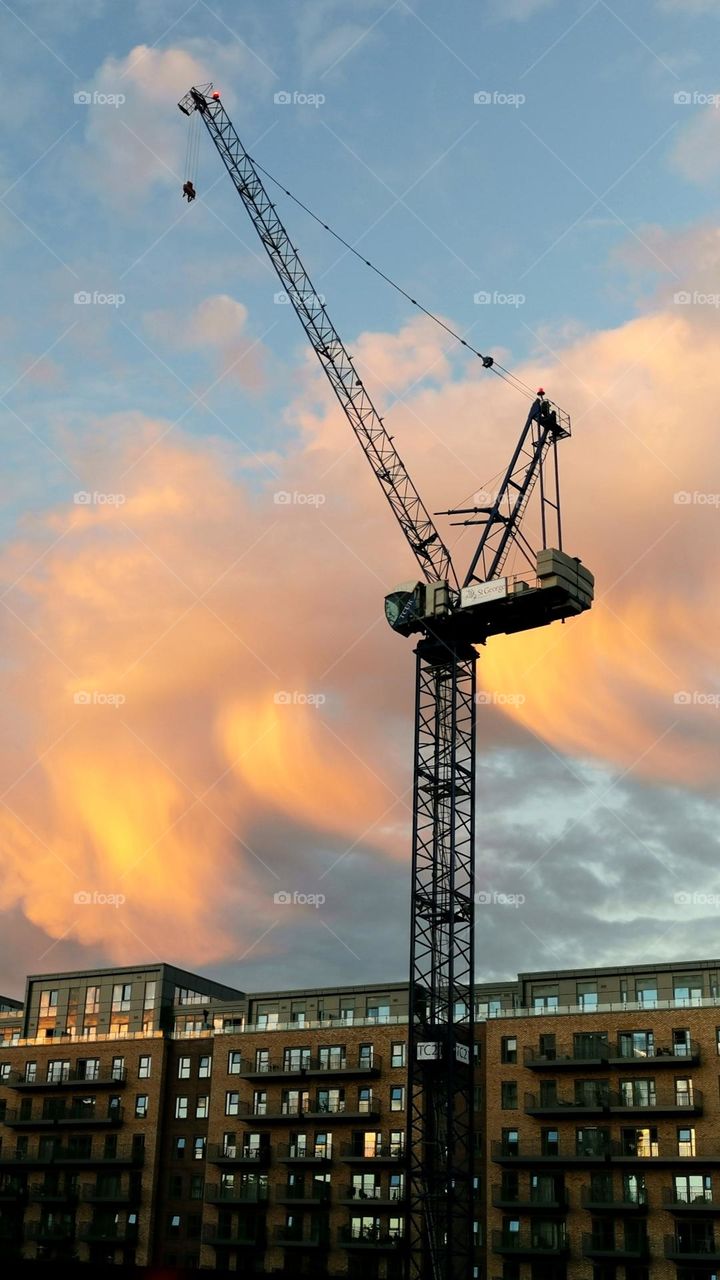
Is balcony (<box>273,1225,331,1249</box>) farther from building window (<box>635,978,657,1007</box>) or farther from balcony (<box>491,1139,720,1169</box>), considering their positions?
building window (<box>635,978,657,1007</box>)

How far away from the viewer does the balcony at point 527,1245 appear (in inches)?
3157

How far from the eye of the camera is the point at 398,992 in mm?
96562

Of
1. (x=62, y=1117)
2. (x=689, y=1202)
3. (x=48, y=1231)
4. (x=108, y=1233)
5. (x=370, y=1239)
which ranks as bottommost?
(x=370, y=1239)

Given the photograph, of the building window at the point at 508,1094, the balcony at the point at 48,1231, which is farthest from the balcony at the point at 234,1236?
the building window at the point at 508,1094

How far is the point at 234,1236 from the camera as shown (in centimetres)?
9131

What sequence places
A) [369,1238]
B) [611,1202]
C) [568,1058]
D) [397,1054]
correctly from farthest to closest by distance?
[397,1054], [369,1238], [568,1058], [611,1202]

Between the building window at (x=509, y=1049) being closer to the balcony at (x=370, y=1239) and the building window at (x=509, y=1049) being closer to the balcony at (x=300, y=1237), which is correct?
the balcony at (x=370, y=1239)

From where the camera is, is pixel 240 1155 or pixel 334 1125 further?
pixel 240 1155

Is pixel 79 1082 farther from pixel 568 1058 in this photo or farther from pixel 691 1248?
pixel 691 1248

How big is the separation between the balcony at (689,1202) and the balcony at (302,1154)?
22.6m

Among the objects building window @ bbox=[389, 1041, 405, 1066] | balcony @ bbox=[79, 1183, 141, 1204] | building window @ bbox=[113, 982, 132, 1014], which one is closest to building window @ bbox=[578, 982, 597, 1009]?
building window @ bbox=[389, 1041, 405, 1066]

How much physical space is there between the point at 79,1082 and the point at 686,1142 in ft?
147


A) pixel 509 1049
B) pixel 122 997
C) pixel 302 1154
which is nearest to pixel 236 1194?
pixel 302 1154

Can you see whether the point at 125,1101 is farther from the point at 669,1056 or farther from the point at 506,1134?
the point at 669,1056
